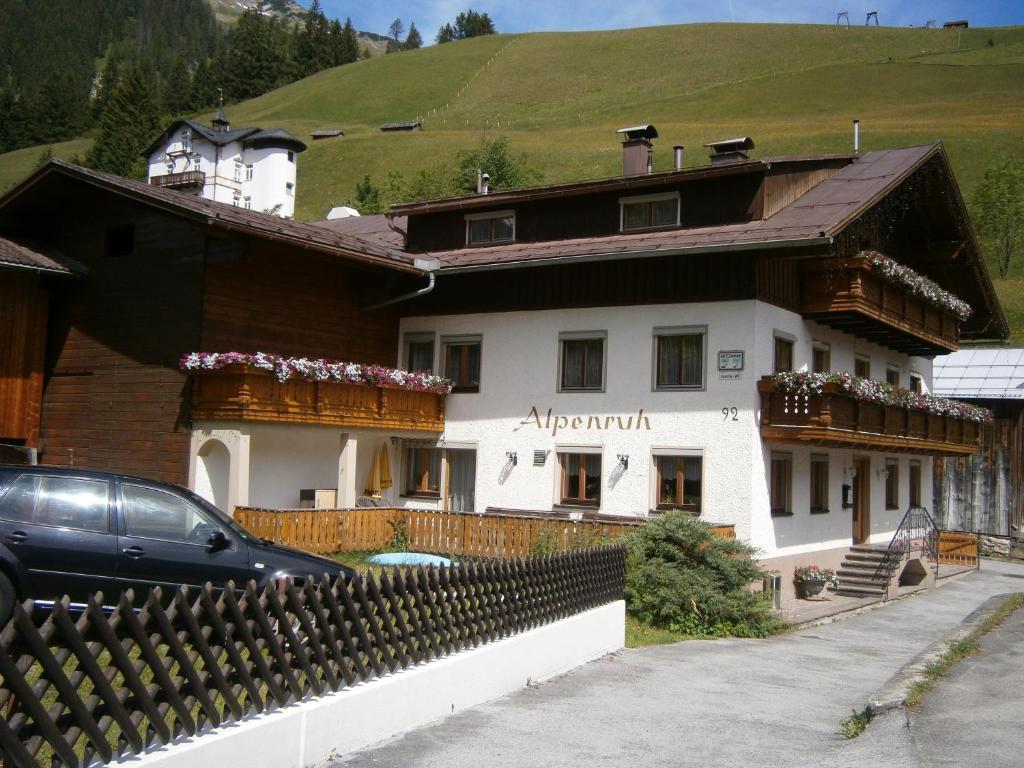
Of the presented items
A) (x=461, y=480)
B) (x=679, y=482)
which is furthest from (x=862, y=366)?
(x=461, y=480)

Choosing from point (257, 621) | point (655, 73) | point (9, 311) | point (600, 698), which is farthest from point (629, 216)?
point (655, 73)

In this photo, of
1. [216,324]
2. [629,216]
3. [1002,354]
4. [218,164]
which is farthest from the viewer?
[218,164]

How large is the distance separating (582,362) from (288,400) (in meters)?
6.08

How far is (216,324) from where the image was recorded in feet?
64.5

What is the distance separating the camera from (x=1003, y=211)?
62.3 metres

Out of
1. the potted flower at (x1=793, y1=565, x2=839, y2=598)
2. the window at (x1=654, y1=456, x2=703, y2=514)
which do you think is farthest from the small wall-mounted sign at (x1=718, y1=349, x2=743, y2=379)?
the potted flower at (x1=793, y1=565, x2=839, y2=598)

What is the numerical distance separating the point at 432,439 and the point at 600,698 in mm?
13823

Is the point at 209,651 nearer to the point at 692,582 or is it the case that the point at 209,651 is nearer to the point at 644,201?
the point at 692,582

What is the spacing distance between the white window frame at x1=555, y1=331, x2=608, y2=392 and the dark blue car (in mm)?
11604

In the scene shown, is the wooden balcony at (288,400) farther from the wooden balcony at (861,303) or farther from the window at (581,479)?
the wooden balcony at (861,303)

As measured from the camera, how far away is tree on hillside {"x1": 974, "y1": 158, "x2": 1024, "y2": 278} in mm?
62188

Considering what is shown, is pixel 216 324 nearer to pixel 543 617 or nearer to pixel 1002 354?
pixel 543 617

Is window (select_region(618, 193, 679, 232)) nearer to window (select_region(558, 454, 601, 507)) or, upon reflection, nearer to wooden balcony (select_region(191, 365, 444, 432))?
window (select_region(558, 454, 601, 507))

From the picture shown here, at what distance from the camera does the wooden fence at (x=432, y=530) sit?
60.6 feet
